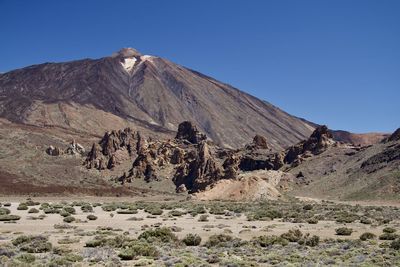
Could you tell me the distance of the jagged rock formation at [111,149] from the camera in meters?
113

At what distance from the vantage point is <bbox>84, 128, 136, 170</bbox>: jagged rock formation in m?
113

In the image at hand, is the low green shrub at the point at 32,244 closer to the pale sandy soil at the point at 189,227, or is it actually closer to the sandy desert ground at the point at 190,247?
the sandy desert ground at the point at 190,247

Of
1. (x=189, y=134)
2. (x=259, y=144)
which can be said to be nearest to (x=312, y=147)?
(x=259, y=144)

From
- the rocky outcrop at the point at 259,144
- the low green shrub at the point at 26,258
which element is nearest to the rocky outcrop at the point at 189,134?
the rocky outcrop at the point at 259,144

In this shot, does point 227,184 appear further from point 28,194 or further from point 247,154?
point 247,154

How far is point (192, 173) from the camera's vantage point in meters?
99.9

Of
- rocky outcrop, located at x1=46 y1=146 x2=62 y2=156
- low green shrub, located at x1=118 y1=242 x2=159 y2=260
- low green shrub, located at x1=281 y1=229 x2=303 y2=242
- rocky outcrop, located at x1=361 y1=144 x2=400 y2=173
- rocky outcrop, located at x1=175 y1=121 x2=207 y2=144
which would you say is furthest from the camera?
rocky outcrop, located at x1=175 y1=121 x2=207 y2=144

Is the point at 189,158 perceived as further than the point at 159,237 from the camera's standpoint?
Yes

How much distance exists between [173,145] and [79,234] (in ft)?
306

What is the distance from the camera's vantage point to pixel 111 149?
118m

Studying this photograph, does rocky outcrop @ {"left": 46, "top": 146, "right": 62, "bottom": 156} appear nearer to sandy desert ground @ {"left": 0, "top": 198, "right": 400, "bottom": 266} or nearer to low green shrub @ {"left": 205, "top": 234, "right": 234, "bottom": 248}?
sandy desert ground @ {"left": 0, "top": 198, "right": 400, "bottom": 266}

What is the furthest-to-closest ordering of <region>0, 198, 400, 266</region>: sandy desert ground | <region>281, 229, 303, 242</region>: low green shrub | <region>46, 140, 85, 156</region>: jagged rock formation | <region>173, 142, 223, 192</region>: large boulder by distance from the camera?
<region>46, 140, 85, 156</region>: jagged rock formation < <region>173, 142, 223, 192</region>: large boulder < <region>281, 229, 303, 242</region>: low green shrub < <region>0, 198, 400, 266</region>: sandy desert ground

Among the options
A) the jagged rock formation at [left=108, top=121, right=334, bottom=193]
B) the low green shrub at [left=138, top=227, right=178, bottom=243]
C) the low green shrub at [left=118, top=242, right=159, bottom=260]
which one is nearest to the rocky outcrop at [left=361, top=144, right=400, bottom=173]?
the jagged rock formation at [left=108, top=121, right=334, bottom=193]

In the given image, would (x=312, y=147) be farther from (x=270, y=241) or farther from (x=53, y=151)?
(x=270, y=241)
